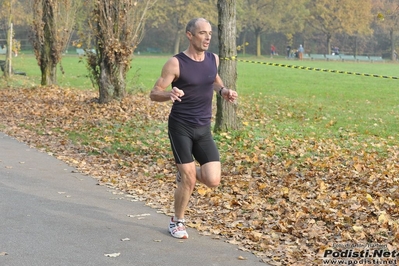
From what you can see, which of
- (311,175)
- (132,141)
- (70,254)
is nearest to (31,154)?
(132,141)

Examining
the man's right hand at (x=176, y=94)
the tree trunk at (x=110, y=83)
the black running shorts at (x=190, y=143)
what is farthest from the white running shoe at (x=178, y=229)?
the tree trunk at (x=110, y=83)

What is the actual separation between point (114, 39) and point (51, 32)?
317 inches

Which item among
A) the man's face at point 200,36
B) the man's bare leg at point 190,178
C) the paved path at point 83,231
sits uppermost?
the man's face at point 200,36

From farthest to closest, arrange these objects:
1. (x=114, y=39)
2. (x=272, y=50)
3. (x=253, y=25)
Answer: (x=272, y=50)
(x=253, y=25)
(x=114, y=39)

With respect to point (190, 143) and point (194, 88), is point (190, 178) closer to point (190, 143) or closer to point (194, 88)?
point (190, 143)

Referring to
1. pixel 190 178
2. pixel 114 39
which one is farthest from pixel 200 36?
pixel 114 39

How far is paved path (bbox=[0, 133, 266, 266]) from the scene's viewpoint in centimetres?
670

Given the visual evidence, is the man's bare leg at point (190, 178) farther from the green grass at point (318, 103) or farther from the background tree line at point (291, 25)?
the background tree line at point (291, 25)

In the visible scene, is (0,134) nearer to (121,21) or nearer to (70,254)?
(121,21)

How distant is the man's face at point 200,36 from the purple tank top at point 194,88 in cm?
17

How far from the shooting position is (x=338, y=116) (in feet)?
65.8

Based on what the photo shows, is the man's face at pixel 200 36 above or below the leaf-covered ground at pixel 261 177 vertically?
above

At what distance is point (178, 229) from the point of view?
7.54 m

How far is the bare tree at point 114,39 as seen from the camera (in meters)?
20.3
